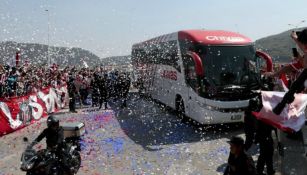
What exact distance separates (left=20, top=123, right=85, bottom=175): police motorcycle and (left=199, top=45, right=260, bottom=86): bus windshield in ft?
20.1

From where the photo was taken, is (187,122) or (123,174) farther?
(187,122)

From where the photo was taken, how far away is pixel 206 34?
599 inches

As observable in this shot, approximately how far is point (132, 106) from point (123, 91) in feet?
5.16

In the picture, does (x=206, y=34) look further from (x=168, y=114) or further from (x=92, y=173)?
(x=92, y=173)

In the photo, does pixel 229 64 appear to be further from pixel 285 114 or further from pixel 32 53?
pixel 32 53

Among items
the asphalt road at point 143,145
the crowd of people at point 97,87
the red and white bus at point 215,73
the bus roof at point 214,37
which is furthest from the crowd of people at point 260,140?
the crowd of people at point 97,87

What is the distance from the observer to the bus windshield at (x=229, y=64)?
45.7 feet

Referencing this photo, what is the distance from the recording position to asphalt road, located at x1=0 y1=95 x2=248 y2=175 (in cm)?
999

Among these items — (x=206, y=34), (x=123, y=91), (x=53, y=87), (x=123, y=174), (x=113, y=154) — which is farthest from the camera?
(x=123, y=91)

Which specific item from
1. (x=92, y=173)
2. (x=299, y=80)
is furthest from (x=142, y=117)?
(x=299, y=80)

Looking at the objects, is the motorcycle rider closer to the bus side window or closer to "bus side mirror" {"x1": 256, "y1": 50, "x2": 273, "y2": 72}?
the bus side window

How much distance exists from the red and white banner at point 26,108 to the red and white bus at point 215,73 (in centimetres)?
661

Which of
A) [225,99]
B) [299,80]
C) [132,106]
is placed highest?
[299,80]

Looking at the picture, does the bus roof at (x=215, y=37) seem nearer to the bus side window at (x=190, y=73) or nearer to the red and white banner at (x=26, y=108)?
the bus side window at (x=190, y=73)
